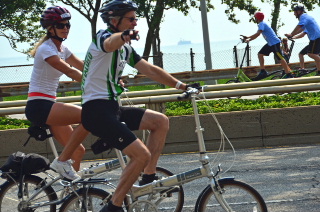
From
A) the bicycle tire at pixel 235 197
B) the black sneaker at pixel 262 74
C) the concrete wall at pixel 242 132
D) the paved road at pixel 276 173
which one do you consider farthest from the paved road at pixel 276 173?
the black sneaker at pixel 262 74

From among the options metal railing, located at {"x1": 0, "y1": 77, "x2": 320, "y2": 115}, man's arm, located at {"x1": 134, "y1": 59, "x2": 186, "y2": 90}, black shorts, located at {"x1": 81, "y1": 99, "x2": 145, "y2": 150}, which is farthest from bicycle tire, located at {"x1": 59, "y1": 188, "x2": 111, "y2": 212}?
metal railing, located at {"x1": 0, "y1": 77, "x2": 320, "y2": 115}

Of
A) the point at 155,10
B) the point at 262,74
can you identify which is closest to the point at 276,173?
the point at 262,74

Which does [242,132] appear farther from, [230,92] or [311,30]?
[311,30]

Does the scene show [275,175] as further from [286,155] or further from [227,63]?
[227,63]

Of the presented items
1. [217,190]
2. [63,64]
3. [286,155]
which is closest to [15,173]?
[63,64]

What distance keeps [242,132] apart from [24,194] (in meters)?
5.26

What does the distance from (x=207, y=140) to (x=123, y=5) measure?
5860 mm

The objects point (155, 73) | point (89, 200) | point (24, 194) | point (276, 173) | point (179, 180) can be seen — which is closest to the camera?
point (179, 180)

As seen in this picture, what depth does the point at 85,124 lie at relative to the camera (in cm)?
640

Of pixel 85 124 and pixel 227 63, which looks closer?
pixel 85 124

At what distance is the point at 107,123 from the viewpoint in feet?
20.7

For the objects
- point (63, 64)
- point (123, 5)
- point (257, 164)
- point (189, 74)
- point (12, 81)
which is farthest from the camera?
point (12, 81)

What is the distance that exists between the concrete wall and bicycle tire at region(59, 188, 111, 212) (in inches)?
207

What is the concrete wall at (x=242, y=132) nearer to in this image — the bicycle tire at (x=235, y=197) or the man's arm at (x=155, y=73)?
the man's arm at (x=155, y=73)
